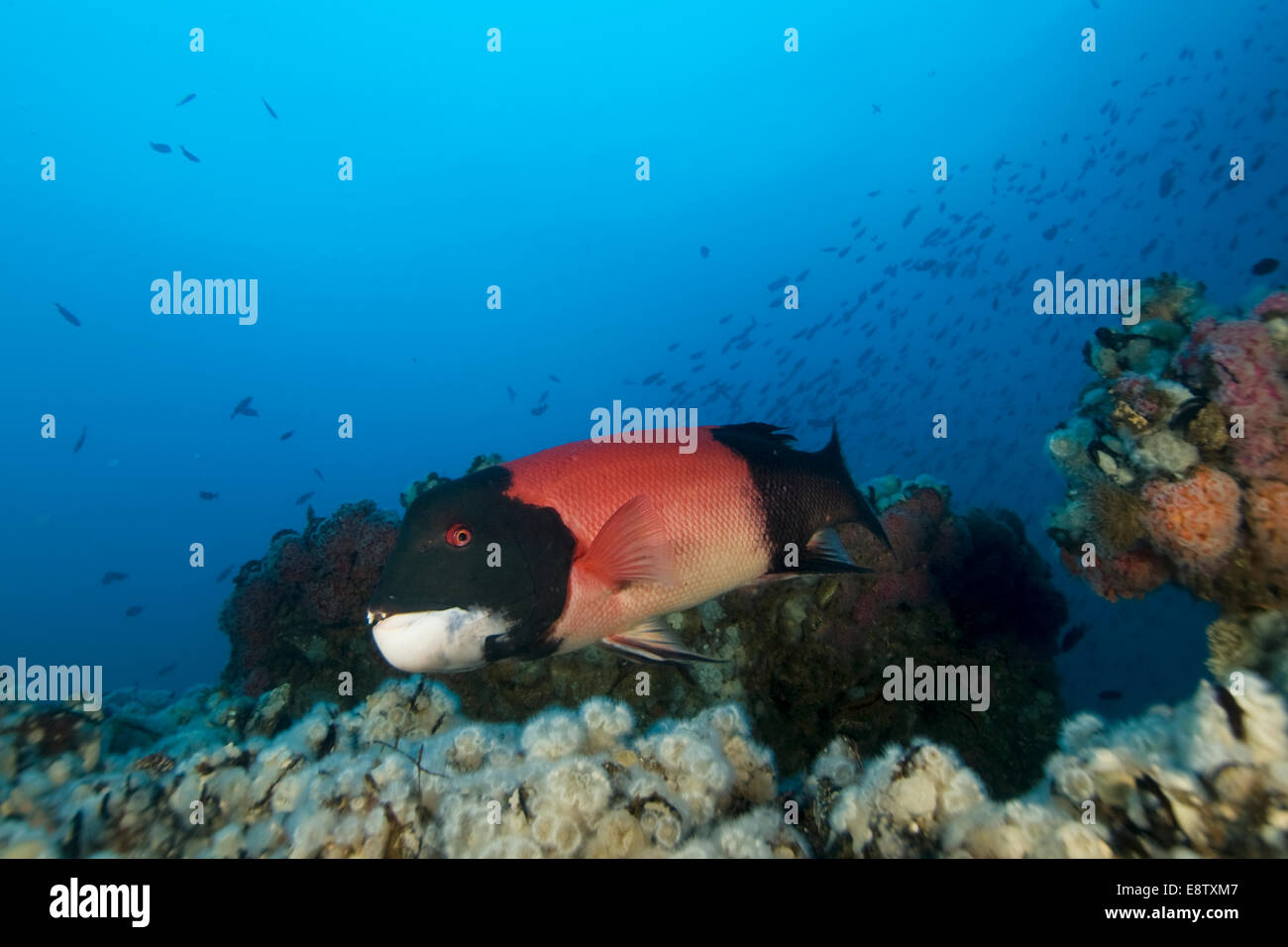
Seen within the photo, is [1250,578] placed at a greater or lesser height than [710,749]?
greater

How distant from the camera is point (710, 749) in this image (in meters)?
2.38

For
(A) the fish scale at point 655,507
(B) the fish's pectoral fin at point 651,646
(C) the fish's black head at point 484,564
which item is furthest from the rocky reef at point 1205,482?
(C) the fish's black head at point 484,564

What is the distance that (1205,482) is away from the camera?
3.02 metres

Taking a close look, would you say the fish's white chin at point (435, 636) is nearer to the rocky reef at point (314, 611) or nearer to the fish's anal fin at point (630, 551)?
the fish's anal fin at point (630, 551)

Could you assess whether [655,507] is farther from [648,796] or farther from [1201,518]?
[1201,518]

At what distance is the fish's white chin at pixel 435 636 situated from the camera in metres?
2.13

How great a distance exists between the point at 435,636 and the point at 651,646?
93 centimetres

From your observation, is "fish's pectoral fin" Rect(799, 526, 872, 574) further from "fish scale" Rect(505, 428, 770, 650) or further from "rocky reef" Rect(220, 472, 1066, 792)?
"rocky reef" Rect(220, 472, 1066, 792)

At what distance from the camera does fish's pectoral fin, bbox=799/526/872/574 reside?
2.79 meters

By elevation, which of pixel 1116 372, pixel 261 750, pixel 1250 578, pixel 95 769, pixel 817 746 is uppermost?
pixel 1116 372
